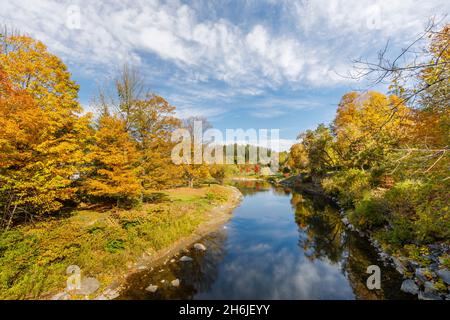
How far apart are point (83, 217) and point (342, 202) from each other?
1938 centimetres

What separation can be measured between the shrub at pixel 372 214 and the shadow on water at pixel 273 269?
91cm

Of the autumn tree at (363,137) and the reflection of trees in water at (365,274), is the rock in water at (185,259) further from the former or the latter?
the autumn tree at (363,137)

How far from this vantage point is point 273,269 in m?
8.19

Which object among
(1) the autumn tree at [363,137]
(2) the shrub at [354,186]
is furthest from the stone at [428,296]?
(1) the autumn tree at [363,137]

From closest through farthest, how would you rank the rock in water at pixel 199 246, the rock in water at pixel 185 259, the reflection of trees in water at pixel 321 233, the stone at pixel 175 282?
the stone at pixel 175 282
the rock in water at pixel 185 259
the reflection of trees in water at pixel 321 233
the rock in water at pixel 199 246

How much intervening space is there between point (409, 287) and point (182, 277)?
25.3 feet

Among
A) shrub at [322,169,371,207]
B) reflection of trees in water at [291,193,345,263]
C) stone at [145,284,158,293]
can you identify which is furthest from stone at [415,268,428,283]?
stone at [145,284,158,293]

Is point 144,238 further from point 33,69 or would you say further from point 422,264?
point 422,264

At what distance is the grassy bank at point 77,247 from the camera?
18.4 feet

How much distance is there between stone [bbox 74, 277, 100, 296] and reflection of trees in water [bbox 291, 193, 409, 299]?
28.7 feet

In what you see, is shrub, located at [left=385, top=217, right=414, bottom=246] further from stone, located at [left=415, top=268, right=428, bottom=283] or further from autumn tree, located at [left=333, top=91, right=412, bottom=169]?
autumn tree, located at [left=333, top=91, right=412, bottom=169]

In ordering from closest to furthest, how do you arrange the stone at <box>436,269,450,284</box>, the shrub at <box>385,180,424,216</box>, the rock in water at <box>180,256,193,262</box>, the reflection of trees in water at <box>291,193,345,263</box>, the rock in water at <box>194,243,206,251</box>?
the stone at <box>436,269,450,284</box>
the rock in water at <box>180,256,193,262</box>
the shrub at <box>385,180,424,216</box>
the reflection of trees in water at <box>291,193,345,263</box>
the rock in water at <box>194,243,206,251</box>

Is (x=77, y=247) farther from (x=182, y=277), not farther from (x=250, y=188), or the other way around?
(x=250, y=188)

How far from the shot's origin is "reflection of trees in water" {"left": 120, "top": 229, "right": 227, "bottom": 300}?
6.34 meters
